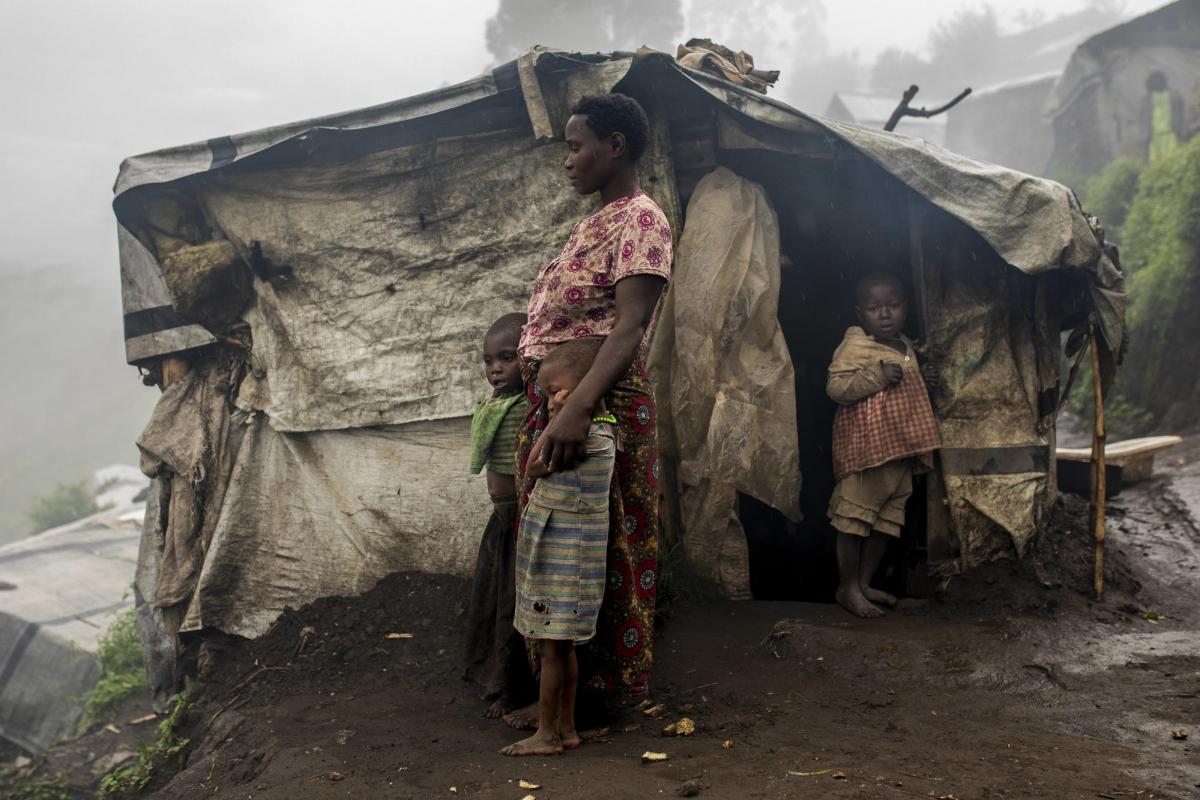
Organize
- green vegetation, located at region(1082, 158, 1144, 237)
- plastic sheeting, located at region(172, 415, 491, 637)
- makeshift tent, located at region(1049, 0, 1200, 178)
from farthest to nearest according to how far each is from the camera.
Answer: makeshift tent, located at region(1049, 0, 1200, 178) < green vegetation, located at region(1082, 158, 1144, 237) < plastic sheeting, located at region(172, 415, 491, 637)

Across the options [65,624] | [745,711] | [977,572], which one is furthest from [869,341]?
[65,624]

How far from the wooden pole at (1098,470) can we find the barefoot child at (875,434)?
754 mm

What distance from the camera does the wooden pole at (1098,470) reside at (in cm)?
404

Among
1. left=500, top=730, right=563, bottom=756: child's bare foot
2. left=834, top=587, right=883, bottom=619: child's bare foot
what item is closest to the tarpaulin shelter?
left=834, top=587, right=883, bottom=619: child's bare foot

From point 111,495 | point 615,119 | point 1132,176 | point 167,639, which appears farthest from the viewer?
point 111,495

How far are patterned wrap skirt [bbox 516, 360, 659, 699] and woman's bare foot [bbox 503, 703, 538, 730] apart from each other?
30 cm

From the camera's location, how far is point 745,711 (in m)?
3.06

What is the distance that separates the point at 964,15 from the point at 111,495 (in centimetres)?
5044

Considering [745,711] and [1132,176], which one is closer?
[745,711]

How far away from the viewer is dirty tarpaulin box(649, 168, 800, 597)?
12.5 ft

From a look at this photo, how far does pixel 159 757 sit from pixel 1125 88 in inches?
796

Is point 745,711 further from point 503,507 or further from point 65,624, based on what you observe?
point 65,624

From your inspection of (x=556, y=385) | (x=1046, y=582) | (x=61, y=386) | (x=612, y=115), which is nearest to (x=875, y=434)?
(x=1046, y=582)

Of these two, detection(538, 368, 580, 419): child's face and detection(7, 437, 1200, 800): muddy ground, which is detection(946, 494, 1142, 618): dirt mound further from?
detection(538, 368, 580, 419): child's face
